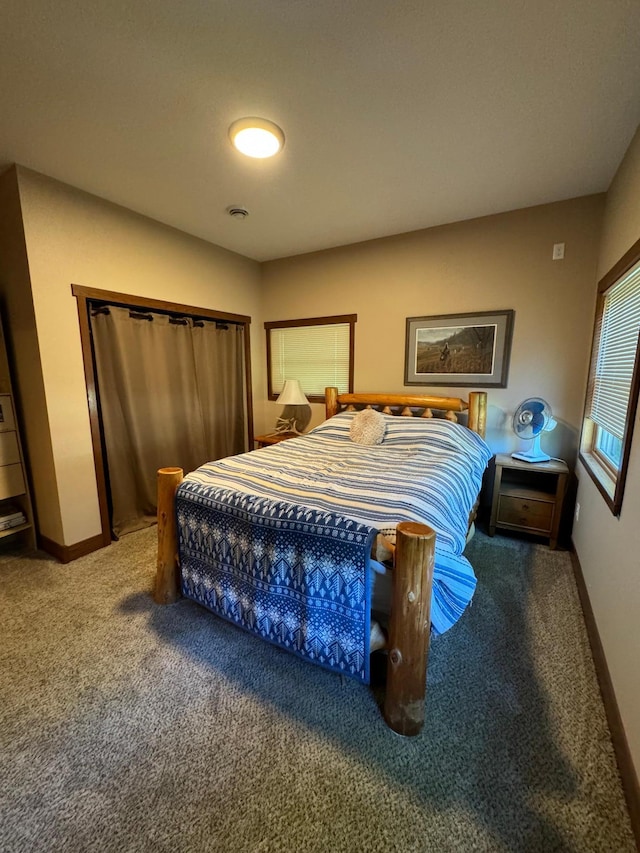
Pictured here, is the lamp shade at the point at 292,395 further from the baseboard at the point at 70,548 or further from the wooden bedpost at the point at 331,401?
the baseboard at the point at 70,548

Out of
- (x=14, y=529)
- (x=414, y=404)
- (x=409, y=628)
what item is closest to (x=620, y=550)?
(x=409, y=628)

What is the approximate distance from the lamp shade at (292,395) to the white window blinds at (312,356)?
283 millimetres

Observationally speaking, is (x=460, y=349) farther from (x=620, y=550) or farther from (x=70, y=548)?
(x=70, y=548)

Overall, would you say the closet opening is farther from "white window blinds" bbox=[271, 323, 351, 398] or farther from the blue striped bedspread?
the blue striped bedspread

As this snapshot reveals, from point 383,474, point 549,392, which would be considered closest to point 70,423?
point 383,474

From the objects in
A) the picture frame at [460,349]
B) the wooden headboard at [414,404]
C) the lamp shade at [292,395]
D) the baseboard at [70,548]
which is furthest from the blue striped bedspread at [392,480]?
the baseboard at [70,548]

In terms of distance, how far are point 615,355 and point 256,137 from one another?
238 centimetres

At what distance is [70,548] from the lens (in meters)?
2.50

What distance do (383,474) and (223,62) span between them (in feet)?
6.71

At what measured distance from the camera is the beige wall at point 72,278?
224cm

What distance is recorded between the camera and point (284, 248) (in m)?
3.55

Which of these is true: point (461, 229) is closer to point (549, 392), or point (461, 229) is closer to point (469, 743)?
point (549, 392)

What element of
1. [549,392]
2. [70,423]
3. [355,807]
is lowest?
[355,807]

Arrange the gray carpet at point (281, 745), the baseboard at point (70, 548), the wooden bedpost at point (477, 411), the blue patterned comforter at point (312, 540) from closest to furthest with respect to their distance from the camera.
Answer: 1. the gray carpet at point (281, 745)
2. the blue patterned comforter at point (312, 540)
3. the baseboard at point (70, 548)
4. the wooden bedpost at point (477, 411)
